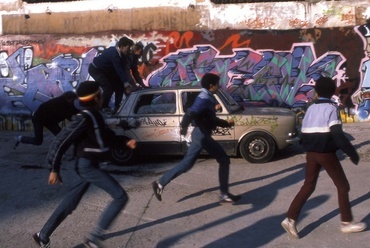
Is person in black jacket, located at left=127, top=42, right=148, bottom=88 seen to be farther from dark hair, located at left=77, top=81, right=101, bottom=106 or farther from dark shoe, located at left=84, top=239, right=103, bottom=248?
dark shoe, located at left=84, top=239, right=103, bottom=248

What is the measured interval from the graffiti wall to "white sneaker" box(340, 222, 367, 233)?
30.2 ft

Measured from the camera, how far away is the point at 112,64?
1088 cm

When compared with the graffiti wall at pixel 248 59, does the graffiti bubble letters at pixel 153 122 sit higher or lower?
lower

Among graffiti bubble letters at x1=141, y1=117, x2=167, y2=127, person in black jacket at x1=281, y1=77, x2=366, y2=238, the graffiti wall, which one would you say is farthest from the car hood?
the graffiti wall

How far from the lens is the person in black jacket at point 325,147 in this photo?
618cm

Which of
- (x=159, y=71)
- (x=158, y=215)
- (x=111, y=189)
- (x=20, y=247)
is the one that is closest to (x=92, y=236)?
(x=111, y=189)

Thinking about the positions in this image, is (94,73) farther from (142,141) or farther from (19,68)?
(19,68)

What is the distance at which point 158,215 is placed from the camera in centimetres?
756

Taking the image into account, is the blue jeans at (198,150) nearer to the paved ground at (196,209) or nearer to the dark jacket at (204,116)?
the dark jacket at (204,116)

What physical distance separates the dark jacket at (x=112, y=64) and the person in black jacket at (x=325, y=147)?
16.4 ft

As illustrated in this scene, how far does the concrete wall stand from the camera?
1542 cm

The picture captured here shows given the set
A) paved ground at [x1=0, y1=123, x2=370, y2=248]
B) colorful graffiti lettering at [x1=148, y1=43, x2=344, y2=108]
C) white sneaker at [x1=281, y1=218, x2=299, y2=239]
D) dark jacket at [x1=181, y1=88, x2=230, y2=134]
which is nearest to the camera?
white sneaker at [x1=281, y1=218, x2=299, y2=239]

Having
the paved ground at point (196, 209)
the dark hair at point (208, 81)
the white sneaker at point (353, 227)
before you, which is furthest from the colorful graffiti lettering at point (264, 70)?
the white sneaker at point (353, 227)

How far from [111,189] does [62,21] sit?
11417mm
